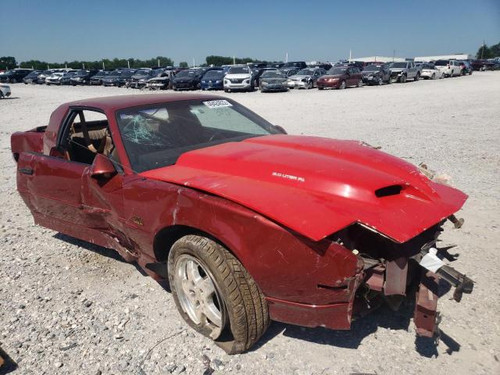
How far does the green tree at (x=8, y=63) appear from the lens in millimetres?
67600

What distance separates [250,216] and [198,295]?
816mm

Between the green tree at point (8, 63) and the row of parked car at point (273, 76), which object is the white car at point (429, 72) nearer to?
the row of parked car at point (273, 76)

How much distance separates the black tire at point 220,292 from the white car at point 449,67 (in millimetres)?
36935

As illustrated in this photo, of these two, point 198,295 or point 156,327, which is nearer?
point 198,295

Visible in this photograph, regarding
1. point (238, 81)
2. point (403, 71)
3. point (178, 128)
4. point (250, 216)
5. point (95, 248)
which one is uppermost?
point (178, 128)

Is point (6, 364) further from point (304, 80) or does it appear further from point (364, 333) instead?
point (304, 80)

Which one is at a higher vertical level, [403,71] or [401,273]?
[403,71]

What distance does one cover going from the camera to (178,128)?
11.9 feet

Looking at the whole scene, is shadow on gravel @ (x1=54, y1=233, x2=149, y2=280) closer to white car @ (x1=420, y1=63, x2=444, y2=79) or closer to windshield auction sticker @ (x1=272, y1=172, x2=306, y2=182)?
windshield auction sticker @ (x1=272, y1=172, x2=306, y2=182)

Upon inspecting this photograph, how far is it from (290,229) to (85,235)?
89.7 inches

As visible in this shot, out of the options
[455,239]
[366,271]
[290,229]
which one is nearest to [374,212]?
[366,271]

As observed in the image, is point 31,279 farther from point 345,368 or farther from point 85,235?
point 345,368

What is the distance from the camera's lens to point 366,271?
228 centimetres

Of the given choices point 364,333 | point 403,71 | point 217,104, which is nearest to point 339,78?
point 403,71
